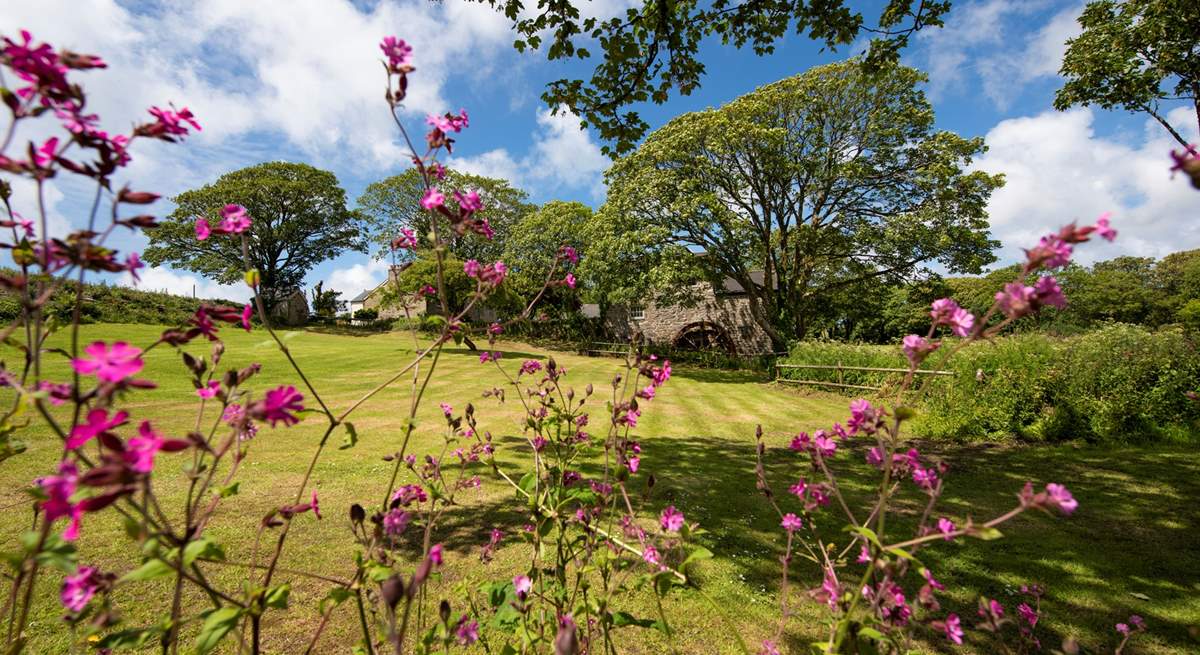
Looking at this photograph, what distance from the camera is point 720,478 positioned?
607 cm

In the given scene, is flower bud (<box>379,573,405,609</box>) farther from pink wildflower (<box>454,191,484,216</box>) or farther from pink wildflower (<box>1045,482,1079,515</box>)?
pink wildflower (<box>1045,482,1079,515</box>)

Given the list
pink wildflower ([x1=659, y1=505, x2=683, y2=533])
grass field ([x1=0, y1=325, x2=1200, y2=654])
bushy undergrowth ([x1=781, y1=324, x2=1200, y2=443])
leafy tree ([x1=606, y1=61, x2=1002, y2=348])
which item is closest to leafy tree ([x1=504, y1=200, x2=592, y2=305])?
leafy tree ([x1=606, y1=61, x2=1002, y2=348])

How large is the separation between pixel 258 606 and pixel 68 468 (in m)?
0.53

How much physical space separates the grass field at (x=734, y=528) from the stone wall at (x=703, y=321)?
16.1m

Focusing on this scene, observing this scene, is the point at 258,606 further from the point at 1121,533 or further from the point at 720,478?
the point at 1121,533

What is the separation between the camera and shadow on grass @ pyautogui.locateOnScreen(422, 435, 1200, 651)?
10.8 feet

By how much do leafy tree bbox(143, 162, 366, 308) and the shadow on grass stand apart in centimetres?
3465

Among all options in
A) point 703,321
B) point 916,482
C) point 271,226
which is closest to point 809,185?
point 703,321

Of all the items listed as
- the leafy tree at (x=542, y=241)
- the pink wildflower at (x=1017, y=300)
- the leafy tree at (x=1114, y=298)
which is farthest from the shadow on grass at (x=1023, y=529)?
the leafy tree at (x=1114, y=298)

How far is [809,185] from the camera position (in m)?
17.5

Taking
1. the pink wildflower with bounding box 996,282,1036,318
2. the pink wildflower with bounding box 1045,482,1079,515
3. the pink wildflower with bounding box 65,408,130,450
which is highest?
the pink wildflower with bounding box 996,282,1036,318

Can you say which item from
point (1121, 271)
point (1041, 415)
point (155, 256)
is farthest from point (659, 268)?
point (1121, 271)

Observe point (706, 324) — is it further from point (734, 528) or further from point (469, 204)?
point (469, 204)

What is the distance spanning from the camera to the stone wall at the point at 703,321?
24.7 m
